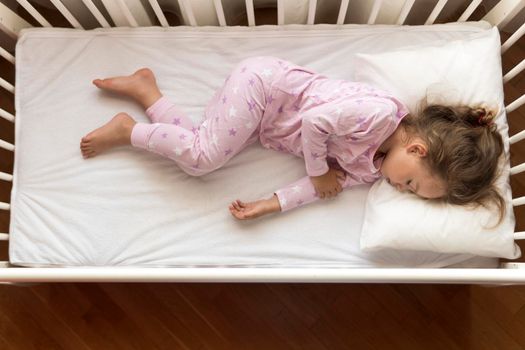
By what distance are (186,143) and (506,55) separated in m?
1.00

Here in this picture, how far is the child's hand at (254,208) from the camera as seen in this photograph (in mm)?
1119

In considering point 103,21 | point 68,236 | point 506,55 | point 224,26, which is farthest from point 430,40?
point 68,236

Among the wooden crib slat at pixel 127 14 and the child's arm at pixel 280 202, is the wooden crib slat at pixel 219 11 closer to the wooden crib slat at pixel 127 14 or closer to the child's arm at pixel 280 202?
the wooden crib slat at pixel 127 14

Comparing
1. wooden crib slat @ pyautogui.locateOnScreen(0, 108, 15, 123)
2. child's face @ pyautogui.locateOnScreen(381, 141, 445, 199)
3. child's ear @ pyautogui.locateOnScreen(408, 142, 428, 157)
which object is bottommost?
child's face @ pyautogui.locateOnScreen(381, 141, 445, 199)

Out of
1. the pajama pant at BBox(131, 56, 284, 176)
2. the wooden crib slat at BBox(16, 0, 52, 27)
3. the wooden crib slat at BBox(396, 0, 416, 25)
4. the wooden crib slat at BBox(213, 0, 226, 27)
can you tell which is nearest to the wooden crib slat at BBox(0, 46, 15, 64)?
the wooden crib slat at BBox(16, 0, 52, 27)

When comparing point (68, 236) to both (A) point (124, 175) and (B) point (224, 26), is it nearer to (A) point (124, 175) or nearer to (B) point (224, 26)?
(A) point (124, 175)

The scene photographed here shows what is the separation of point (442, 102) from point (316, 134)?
30 centimetres

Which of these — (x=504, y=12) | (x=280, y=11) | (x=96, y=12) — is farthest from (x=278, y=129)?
(x=504, y=12)

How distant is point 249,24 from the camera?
1.23 metres

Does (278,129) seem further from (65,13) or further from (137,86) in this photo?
(65,13)

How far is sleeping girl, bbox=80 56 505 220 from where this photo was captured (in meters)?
1.01

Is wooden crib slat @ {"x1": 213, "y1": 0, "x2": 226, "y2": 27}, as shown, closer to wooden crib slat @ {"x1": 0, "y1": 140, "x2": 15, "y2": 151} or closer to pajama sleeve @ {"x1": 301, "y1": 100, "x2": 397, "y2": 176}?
pajama sleeve @ {"x1": 301, "y1": 100, "x2": 397, "y2": 176}

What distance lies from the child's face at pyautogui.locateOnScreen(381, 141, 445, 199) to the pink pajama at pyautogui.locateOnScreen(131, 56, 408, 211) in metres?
0.04

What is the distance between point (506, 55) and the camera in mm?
1452
